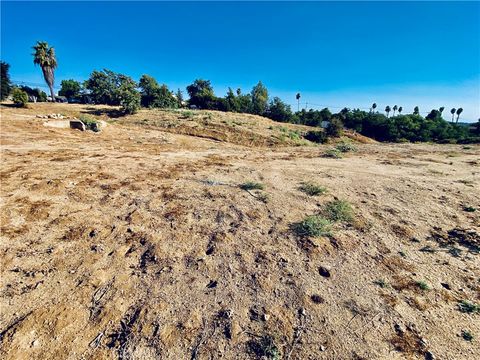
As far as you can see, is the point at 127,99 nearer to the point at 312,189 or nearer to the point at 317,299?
the point at 312,189

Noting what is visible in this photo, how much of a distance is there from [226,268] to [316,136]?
24.3 meters

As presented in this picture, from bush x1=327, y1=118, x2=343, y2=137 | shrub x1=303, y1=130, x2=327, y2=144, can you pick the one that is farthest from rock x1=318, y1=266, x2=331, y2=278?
bush x1=327, y1=118, x2=343, y2=137

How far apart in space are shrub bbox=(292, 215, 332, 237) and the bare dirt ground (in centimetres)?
22

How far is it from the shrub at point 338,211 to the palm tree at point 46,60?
146 feet

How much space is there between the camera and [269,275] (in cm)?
500

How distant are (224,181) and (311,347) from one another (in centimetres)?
678

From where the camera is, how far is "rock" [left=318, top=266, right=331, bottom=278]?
199 inches

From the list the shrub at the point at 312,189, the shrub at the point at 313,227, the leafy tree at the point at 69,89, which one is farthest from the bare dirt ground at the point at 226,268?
the leafy tree at the point at 69,89

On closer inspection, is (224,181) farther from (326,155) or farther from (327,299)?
(326,155)

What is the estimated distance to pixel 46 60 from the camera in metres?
35.4

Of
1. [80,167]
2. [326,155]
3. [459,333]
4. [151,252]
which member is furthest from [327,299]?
[326,155]

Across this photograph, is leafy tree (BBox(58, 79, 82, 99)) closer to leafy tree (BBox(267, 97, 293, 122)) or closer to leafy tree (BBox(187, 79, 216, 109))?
leafy tree (BBox(187, 79, 216, 109))

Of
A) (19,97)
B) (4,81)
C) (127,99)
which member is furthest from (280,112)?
(4,81)

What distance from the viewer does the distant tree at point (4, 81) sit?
36.9 metres
